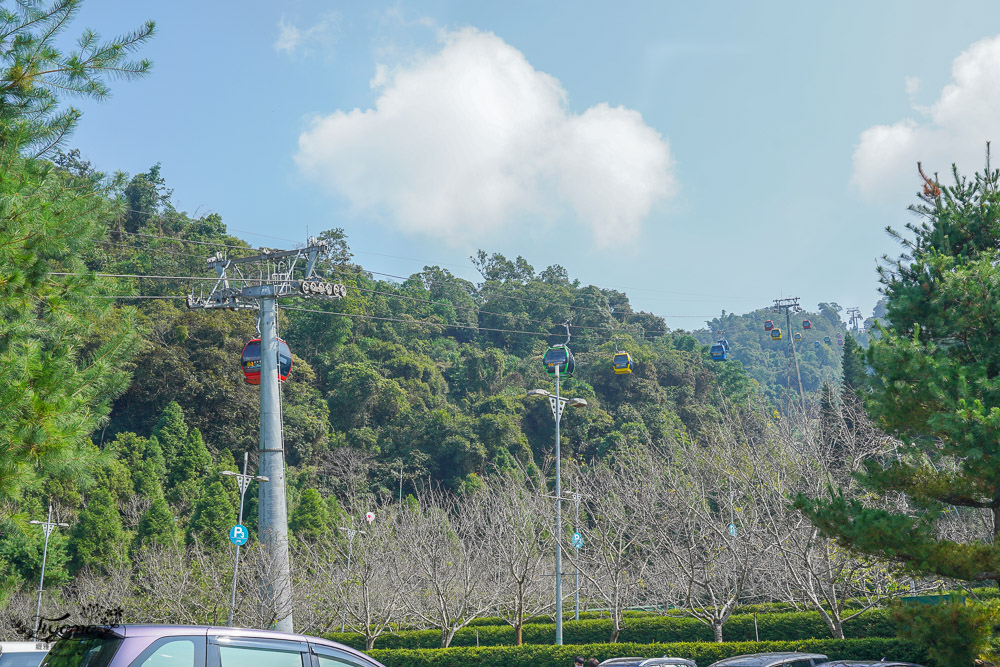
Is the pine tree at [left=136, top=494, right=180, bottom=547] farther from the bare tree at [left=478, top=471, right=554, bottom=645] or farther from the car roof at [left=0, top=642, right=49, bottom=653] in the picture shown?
the car roof at [left=0, top=642, right=49, bottom=653]

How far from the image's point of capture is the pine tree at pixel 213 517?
144 feet

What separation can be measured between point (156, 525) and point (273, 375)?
53.2ft

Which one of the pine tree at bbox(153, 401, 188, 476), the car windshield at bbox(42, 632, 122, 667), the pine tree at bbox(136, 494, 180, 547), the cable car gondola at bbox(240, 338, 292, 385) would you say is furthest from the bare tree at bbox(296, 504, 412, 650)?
the car windshield at bbox(42, 632, 122, 667)

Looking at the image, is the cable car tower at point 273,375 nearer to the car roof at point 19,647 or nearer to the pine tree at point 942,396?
the car roof at point 19,647

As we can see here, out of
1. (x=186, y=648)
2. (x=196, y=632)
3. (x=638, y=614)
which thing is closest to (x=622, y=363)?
(x=638, y=614)

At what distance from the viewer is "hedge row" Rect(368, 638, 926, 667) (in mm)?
17750

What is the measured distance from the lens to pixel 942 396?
11.5 meters

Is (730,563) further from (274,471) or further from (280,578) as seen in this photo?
(274,471)

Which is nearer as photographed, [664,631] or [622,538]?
[664,631]

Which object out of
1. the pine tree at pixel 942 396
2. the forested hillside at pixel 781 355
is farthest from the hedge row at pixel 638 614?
the forested hillside at pixel 781 355

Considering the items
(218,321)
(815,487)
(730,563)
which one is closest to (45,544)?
(218,321)

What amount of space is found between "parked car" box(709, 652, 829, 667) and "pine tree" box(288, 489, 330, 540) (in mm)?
35004

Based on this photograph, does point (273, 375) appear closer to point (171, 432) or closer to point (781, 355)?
point (171, 432)

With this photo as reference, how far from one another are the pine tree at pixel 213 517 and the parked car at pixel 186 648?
132 feet
